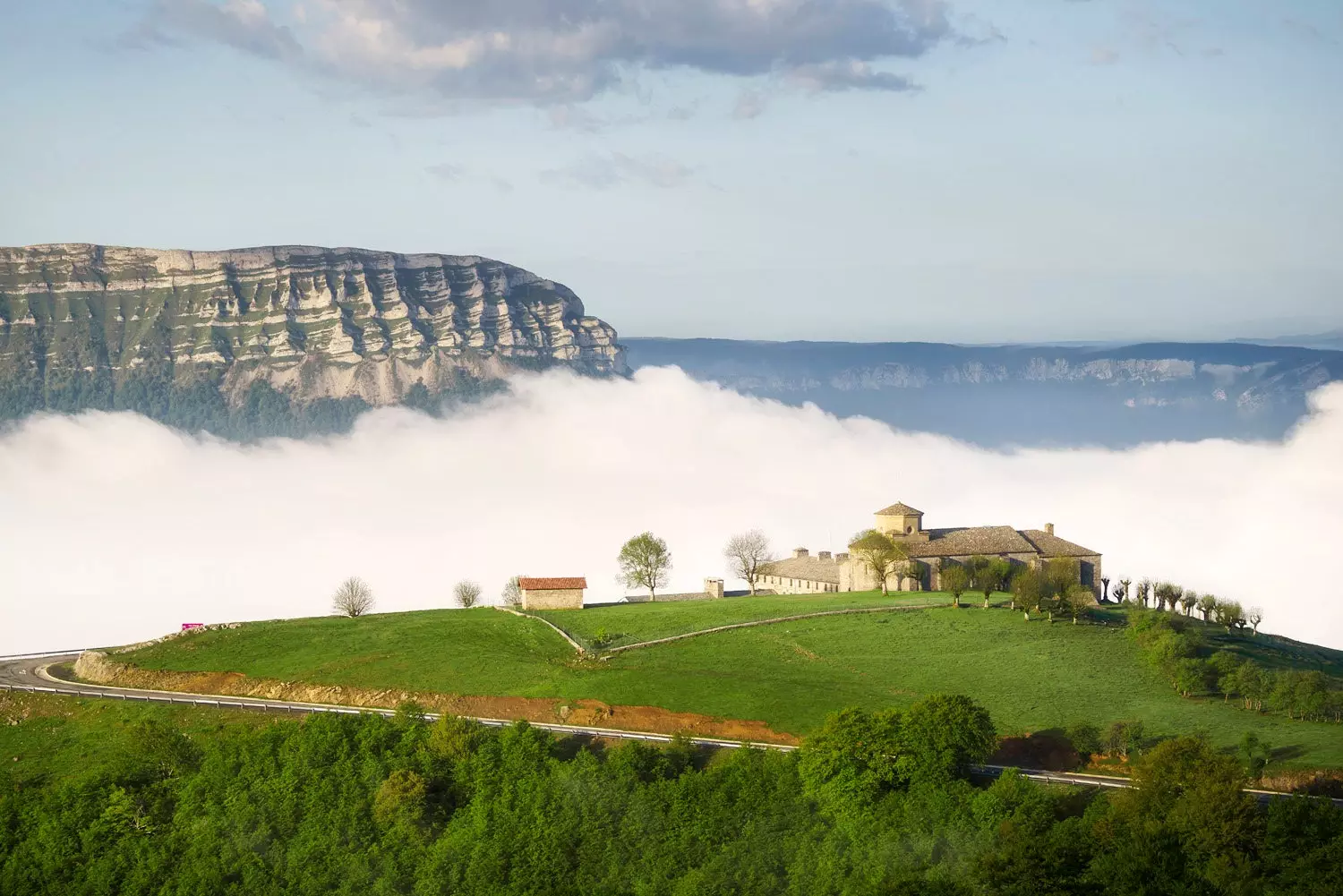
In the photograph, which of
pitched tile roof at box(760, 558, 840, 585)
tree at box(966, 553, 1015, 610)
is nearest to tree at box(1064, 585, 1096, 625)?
tree at box(966, 553, 1015, 610)

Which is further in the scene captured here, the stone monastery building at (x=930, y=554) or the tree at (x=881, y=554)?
the stone monastery building at (x=930, y=554)

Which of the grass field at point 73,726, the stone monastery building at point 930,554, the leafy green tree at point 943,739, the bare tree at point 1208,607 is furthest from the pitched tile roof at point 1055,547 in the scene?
the grass field at point 73,726

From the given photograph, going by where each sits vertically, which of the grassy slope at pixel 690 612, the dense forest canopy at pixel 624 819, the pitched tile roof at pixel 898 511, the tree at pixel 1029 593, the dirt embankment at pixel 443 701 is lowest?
the dense forest canopy at pixel 624 819

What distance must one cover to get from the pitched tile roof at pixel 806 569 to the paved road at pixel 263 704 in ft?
149

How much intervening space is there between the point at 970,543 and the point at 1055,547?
25.6 ft

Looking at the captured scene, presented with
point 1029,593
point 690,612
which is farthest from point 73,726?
point 1029,593

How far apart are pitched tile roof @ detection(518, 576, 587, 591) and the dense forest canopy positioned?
101 feet

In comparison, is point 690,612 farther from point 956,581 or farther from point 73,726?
point 73,726

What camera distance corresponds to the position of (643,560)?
13062 centimetres

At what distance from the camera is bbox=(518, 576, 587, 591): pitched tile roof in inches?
4560

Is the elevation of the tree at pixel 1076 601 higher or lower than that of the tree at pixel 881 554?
lower

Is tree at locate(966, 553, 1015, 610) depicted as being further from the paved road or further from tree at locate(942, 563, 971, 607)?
the paved road

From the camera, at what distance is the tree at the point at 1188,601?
121 m

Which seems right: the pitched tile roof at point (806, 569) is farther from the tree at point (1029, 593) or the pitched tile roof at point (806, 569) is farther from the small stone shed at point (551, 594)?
the small stone shed at point (551, 594)
